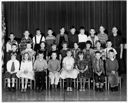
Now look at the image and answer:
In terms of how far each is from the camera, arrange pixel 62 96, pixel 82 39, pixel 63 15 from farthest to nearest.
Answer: pixel 63 15
pixel 82 39
pixel 62 96

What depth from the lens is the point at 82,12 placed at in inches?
407

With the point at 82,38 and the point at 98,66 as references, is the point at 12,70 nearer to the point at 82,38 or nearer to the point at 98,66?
the point at 82,38

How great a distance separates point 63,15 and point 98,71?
289cm

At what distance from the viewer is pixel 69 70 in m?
8.05

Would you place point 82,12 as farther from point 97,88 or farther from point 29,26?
point 97,88

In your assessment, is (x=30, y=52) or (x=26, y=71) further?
(x=30, y=52)

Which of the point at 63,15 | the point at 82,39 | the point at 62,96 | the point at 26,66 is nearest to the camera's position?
the point at 62,96

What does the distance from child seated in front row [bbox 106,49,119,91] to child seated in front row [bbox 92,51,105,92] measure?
147 mm

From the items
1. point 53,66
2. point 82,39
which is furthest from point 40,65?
point 82,39

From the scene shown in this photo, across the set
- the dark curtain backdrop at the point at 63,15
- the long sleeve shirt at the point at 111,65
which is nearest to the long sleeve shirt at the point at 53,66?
the long sleeve shirt at the point at 111,65

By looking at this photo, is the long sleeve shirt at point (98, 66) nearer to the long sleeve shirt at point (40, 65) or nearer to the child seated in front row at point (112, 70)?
the child seated in front row at point (112, 70)

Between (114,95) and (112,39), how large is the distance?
154 centimetres

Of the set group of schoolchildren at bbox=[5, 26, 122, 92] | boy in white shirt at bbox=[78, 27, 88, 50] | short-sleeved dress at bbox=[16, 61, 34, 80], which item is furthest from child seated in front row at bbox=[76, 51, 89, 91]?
short-sleeved dress at bbox=[16, 61, 34, 80]

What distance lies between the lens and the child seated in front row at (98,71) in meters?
7.96
